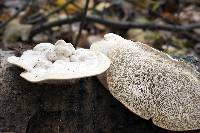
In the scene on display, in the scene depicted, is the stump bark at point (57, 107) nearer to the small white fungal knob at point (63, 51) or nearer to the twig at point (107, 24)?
the small white fungal knob at point (63, 51)

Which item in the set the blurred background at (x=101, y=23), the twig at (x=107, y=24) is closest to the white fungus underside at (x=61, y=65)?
the blurred background at (x=101, y=23)

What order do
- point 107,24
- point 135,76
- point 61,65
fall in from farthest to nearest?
point 107,24 → point 135,76 → point 61,65

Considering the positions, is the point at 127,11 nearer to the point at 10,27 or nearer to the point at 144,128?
the point at 10,27

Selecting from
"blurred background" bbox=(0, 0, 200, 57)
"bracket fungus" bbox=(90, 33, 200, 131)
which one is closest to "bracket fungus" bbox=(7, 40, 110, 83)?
"bracket fungus" bbox=(90, 33, 200, 131)

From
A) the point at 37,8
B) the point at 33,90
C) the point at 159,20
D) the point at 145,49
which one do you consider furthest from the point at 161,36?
the point at 33,90

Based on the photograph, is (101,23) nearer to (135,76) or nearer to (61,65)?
(135,76)

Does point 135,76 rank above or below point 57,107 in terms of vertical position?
above

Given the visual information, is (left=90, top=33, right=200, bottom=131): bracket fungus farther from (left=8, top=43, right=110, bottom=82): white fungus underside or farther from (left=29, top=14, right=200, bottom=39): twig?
(left=29, top=14, right=200, bottom=39): twig

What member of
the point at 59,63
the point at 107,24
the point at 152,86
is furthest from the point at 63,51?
the point at 107,24
